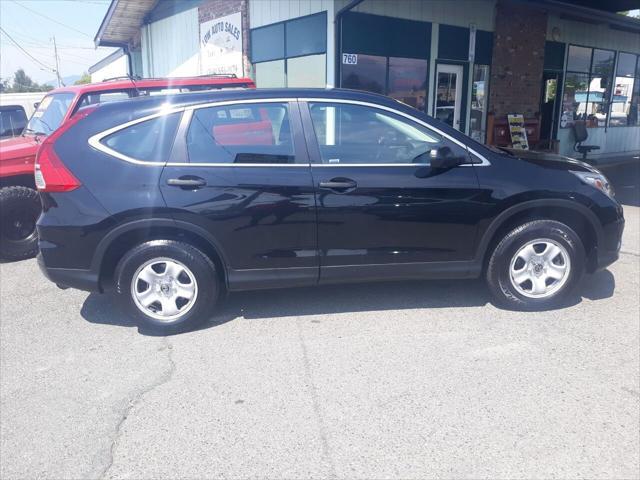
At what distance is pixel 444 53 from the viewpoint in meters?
11.4

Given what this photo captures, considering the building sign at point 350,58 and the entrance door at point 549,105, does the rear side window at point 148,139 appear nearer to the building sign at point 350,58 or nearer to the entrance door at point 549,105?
the building sign at point 350,58

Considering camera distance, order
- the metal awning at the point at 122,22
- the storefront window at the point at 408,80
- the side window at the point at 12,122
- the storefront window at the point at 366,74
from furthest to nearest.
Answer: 1. the metal awning at the point at 122,22
2. the storefront window at the point at 408,80
3. the storefront window at the point at 366,74
4. the side window at the point at 12,122

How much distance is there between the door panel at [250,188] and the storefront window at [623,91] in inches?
627

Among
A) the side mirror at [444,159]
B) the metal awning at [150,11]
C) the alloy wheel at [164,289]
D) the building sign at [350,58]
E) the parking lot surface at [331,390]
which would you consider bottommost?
the parking lot surface at [331,390]

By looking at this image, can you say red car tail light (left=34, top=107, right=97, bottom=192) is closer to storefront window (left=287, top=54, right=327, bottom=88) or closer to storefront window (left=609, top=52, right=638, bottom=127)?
storefront window (left=287, top=54, right=327, bottom=88)

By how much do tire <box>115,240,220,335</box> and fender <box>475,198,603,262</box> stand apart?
2.16 metres

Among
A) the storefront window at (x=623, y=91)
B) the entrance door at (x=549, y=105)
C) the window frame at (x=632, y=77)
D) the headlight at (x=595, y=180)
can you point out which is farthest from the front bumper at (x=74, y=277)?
the storefront window at (x=623, y=91)

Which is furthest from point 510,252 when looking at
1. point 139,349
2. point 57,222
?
point 57,222

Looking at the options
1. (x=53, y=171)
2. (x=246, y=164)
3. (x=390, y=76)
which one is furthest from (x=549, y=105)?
(x=53, y=171)

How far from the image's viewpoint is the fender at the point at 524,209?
13.5ft

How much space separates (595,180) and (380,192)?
189 centimetres

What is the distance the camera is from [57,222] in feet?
12.6

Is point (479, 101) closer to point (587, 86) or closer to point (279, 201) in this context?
point (587, 86)

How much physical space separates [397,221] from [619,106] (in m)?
16.0
